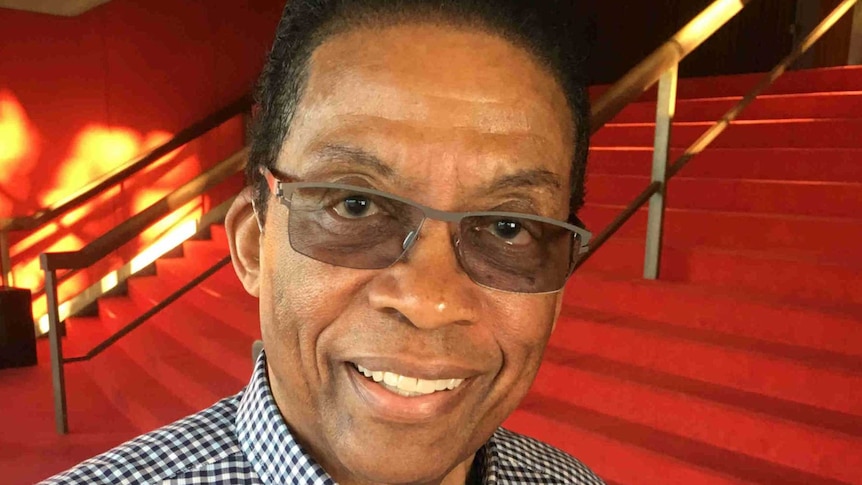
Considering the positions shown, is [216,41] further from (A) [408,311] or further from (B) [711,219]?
(A) [408,311]

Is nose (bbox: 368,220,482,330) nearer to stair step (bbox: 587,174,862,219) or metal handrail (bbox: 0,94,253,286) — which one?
stair step (bbox: 587,174,862,219)

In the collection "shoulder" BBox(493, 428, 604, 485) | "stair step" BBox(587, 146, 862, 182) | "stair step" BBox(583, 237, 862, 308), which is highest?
"stair step" BBox(587, 146, 862, 182)

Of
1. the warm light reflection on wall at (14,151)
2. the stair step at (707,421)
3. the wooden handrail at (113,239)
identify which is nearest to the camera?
the stair step at (707,421)

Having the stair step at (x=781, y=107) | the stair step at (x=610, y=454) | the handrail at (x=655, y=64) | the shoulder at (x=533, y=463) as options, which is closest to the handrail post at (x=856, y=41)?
the stair step at (x=781, y=107)

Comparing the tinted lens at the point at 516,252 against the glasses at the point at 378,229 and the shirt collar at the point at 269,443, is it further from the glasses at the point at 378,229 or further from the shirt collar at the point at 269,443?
the shirt collar at the point at 269,443

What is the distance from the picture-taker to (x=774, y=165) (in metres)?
3.14

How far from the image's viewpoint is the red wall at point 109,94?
14.6ft

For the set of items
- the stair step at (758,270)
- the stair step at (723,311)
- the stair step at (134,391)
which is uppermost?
the stair step at (758,270)

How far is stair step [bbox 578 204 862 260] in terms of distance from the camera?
2.43 meters

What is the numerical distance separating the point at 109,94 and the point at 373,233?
16.0ft

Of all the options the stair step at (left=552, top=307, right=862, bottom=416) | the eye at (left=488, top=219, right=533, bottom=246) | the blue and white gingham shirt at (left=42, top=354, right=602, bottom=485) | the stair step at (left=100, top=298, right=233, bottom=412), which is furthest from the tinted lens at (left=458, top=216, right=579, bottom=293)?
the stair step at (left=100, top=298, right=233, bottom=412)

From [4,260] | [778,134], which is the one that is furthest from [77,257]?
[778,134]

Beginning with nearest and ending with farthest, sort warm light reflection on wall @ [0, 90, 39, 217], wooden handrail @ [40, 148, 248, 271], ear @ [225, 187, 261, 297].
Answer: ear @ [225, 187, 261, 297] → wooden handrail @ [40, 148, 248, 271] → warm light reflection on wall @ [0, 90, 39, 217]

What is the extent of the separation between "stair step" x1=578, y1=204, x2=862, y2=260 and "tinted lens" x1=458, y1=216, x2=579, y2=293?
197 centimetres
